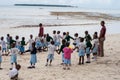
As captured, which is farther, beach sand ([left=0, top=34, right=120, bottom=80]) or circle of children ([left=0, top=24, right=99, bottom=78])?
circle of children ([left=0, top=24, right=99, bottom=78])

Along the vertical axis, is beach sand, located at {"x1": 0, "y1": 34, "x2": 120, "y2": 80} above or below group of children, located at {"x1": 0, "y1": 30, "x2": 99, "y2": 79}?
below

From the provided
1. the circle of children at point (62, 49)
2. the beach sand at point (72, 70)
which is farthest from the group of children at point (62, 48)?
the beach sand at point (72, 70)

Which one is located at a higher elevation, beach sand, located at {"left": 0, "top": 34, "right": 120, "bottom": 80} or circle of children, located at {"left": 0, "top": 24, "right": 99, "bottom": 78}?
circle of children, located at {"left": 0, "top": 24, "right": 99, "bottom": 78}

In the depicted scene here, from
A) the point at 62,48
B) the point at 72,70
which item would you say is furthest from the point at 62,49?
the point at 72,70

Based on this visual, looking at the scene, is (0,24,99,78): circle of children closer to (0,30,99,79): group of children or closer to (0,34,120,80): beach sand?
(0,30,99,79): group of children

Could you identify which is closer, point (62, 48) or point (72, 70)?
point (72, 70)

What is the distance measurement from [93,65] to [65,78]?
305 centimetres

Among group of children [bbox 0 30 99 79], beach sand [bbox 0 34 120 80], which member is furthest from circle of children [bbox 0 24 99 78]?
beach sand [bbox 0 34 120 80]

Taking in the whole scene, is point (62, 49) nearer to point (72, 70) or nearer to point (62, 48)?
point (62, 48)

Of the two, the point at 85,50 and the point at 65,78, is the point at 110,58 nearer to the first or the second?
the point at 85,50

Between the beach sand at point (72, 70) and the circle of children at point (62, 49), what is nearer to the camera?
the beach sand at point (72, 70)

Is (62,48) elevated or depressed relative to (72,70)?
elevated

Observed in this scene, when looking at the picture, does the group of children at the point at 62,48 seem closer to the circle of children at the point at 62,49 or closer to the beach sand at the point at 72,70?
the circle of children at the point at 62,49

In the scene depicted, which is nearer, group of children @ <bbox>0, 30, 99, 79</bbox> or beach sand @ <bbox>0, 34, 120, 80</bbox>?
beach sand @ <bbox>0, 34, 120, 80</bbox>
